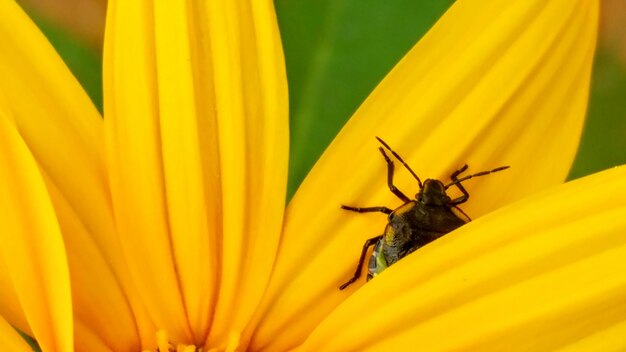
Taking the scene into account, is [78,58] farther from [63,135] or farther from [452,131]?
[452,131]

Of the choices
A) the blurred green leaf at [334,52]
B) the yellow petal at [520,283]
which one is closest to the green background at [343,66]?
the blurred green leaf at [334,52]

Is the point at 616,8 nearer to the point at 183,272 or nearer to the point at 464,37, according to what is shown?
the point at 464,37

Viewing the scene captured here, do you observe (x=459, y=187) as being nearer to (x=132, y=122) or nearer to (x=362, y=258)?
(x=362, y=258)

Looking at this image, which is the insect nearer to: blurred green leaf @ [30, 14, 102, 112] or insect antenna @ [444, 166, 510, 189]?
insect antenna @ [444, 166, 510, 189]

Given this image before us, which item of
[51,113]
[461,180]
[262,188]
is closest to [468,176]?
→ [461,180]

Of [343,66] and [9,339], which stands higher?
[343,66]

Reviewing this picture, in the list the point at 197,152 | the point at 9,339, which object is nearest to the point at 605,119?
the point at 197,152

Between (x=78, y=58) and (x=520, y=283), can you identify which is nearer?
(x=520, y=283)
